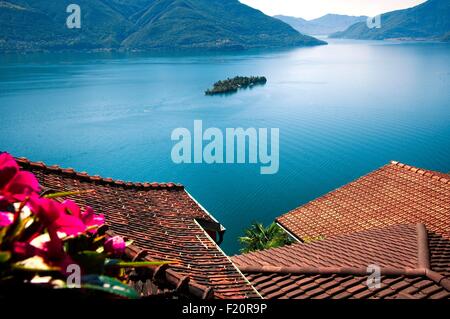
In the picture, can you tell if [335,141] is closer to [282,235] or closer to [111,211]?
[282,235]

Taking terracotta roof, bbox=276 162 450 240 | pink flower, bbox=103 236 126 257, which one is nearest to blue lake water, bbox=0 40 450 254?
terracotta roof, bbox=276 162 450 240

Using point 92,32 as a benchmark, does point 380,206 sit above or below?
below

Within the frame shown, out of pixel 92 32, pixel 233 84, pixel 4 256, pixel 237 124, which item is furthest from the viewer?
pixel 92 32

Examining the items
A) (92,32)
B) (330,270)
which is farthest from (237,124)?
(92,32)

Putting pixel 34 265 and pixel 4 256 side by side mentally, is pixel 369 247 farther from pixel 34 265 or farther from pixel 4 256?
pixel 4 256

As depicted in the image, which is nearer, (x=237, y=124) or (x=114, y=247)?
(x=114, y=247)

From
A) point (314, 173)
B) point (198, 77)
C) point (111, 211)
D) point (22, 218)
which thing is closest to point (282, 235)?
point (111, 211)
